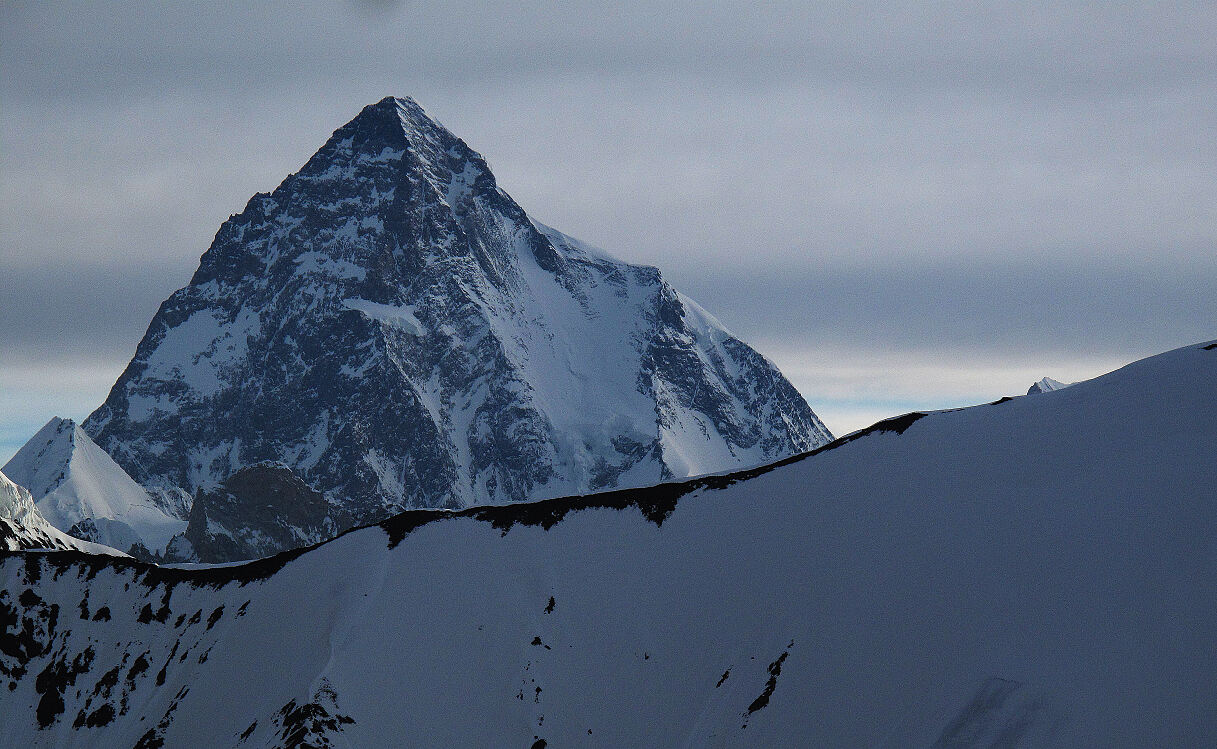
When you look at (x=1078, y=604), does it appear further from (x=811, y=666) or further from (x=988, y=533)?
(x=811, y=666)

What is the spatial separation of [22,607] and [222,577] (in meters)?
28.4

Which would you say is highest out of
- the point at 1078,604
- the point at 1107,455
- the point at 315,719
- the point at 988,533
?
the point at 1107,455

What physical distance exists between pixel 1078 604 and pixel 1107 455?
16325 millimetres

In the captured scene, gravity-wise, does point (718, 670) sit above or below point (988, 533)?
below

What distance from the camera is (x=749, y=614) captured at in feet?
293

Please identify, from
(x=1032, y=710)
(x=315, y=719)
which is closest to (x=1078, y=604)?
(x=1032, y=710)

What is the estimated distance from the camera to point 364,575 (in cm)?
11094

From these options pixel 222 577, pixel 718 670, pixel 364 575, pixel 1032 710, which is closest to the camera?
pixel 1032 710

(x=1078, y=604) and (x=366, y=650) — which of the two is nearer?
(x=1078, y=604)

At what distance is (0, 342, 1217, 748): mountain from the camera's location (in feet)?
220

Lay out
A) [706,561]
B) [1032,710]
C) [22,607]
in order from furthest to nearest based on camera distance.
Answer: [22,607], [706,561], [1032,710]

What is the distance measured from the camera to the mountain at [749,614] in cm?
6706

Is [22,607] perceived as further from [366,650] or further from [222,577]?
[366,650]

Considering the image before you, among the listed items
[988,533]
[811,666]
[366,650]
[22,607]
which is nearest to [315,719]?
[366,650]
